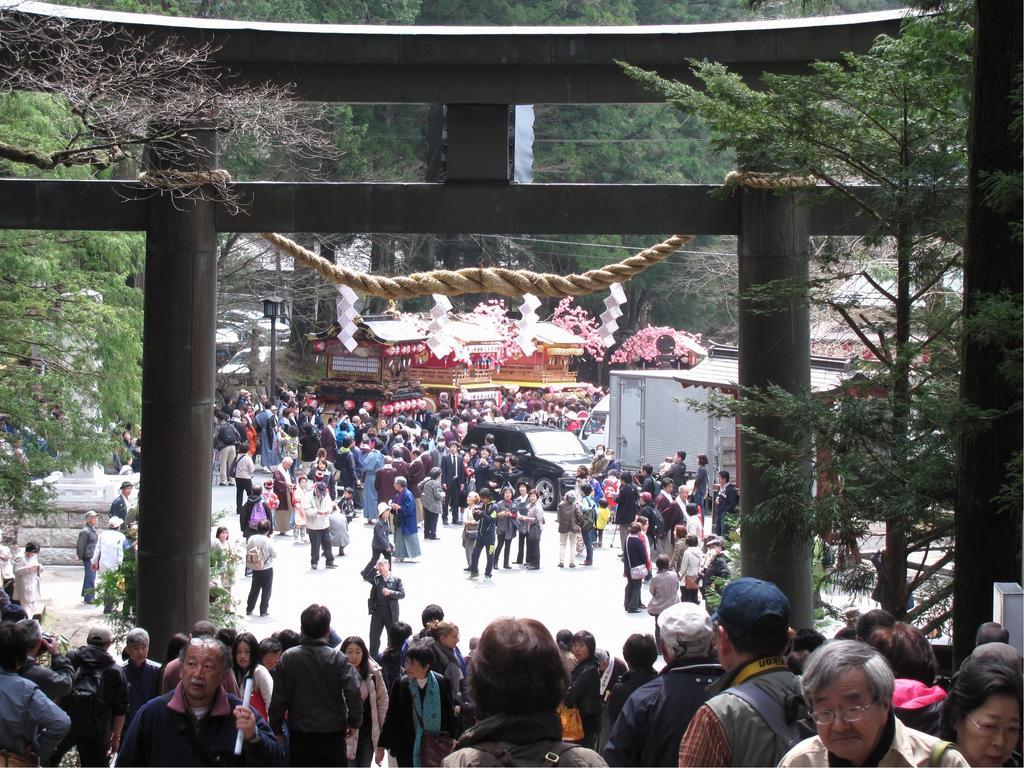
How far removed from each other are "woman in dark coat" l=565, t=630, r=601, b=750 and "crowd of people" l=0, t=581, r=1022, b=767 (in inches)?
0.5

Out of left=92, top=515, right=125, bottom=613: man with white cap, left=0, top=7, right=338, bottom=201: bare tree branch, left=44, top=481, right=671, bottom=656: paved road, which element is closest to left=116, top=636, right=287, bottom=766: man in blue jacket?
left=0, top=7, right=338, bottom=201: bare tree branch

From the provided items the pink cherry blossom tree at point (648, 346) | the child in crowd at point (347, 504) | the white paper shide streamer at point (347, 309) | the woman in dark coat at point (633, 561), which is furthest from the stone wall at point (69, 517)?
the pink cherry blossom tree at point (648, 346)

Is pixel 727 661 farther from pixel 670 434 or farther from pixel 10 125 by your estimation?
pixel 670 434

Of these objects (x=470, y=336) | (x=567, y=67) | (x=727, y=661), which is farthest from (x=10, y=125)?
(x=470, y=336)

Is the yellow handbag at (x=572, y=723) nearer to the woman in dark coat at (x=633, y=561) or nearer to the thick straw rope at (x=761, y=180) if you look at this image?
the thick straw rope at (x=761, y=180)

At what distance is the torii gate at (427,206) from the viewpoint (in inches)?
397

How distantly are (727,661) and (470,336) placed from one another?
37174mm

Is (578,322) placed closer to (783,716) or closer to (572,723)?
(572,723)

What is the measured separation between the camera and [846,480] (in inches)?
335

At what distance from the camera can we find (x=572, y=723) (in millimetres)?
7461

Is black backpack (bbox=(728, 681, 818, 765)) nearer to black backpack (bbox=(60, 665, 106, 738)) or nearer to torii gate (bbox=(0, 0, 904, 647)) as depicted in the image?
black backpack (bbox=(60, 665, 106, 738))

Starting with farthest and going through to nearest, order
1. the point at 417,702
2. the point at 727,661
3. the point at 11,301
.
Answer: the point at 11,301 → the point at 417,702 → the point at 727,661

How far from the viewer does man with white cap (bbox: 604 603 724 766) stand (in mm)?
3953

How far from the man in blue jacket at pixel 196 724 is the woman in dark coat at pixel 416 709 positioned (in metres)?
2.22
